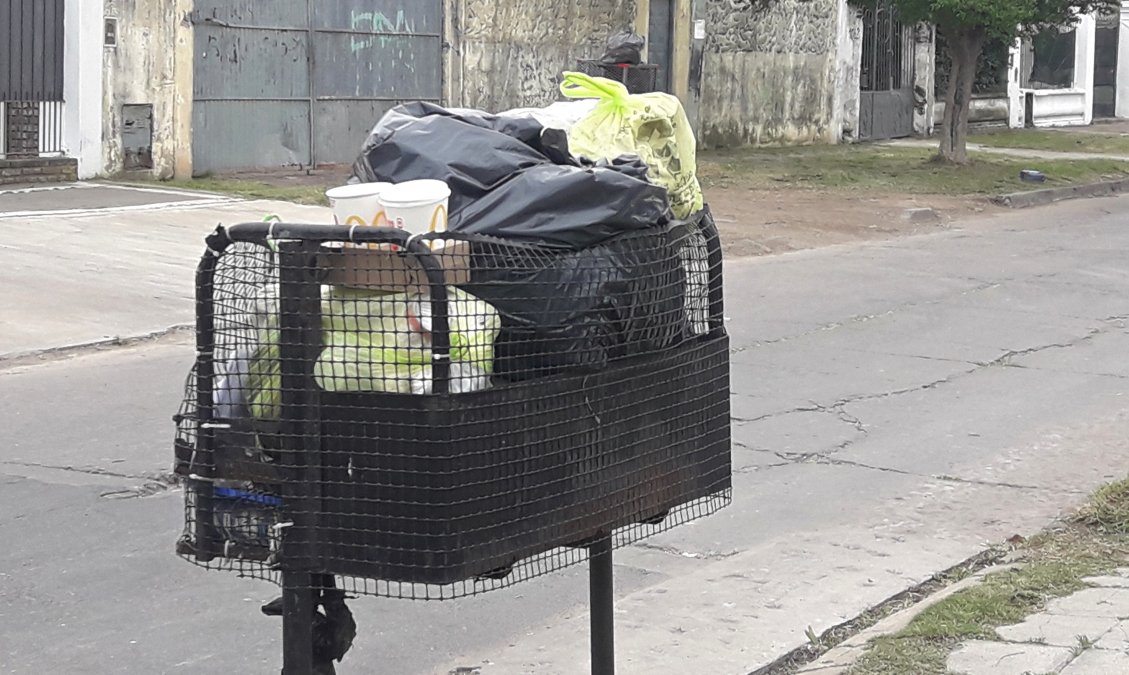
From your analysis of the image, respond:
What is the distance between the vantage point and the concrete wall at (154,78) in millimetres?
17375

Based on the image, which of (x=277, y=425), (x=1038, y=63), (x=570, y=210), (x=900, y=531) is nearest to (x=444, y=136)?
(x=570, y=210)

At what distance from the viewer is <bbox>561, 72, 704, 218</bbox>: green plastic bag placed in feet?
12.9

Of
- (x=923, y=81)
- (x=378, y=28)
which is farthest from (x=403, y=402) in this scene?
(x=923, y=81)

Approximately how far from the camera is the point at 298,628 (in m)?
3.25

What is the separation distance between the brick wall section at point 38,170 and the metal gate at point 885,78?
1792 cm

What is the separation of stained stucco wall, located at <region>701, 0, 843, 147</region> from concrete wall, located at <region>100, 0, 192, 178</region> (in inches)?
451

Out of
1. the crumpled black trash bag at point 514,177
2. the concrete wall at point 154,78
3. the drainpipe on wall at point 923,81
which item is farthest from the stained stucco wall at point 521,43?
the crumpled black trash bag at point 514,177

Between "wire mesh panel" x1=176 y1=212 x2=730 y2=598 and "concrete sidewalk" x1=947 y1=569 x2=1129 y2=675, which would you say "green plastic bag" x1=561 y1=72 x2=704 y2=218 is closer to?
"wire mesh panel" x1=176 y1=212 x2=730 y2=598

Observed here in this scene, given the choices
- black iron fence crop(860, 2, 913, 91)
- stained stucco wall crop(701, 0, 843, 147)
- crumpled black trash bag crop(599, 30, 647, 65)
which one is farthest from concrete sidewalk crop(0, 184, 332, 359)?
black iron fence crop(860, 2, 913, 91)

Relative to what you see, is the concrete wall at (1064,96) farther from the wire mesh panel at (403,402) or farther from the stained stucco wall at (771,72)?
the wire mesh panel at (403,402)

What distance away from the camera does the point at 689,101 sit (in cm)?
2664

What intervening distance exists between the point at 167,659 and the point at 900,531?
3120 millimetres

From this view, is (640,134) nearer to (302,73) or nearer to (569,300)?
(569,300)

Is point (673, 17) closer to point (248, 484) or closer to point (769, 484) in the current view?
point (769, 484)
